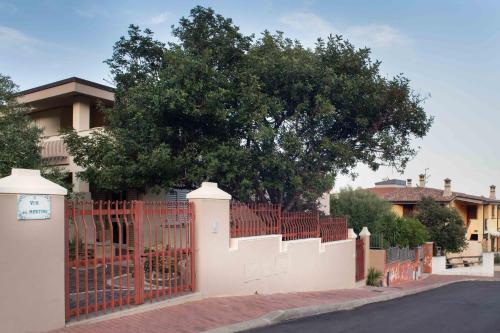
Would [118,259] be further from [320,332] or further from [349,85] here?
[349,85]

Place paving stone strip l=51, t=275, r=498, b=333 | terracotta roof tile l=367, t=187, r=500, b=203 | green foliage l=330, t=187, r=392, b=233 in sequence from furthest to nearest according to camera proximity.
A: terracotta roof tile l=367, t=187, r=500, b=203 → green foliage l=330, t=187, r=392, b=233 → paving stone strip l=51, t=275, r=498, b=333

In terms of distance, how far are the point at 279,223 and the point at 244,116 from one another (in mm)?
2961

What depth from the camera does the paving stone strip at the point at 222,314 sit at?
8219 mm

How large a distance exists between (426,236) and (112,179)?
2310 cm

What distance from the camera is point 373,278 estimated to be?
73.8 ft

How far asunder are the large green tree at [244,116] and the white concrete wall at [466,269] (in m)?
19.3

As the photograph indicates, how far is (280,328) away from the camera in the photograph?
9062 mm

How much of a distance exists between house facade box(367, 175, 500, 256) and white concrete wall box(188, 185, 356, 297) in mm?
31430

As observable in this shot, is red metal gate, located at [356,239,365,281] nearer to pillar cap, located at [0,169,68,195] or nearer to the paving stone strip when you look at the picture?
the paving stone strip

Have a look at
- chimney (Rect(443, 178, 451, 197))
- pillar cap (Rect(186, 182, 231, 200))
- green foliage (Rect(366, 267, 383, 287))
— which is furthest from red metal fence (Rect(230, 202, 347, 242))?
chimney (Rect(443, 178, 451, 197))

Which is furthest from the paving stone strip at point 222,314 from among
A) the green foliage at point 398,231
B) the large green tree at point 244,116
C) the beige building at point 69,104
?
the green foliage at point 398,231

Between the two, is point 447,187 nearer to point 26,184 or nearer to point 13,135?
point 13,135

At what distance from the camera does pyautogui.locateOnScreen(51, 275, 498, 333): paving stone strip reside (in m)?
8.22

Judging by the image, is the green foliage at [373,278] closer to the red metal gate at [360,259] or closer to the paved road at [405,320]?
the red metal gate at [360,259]
